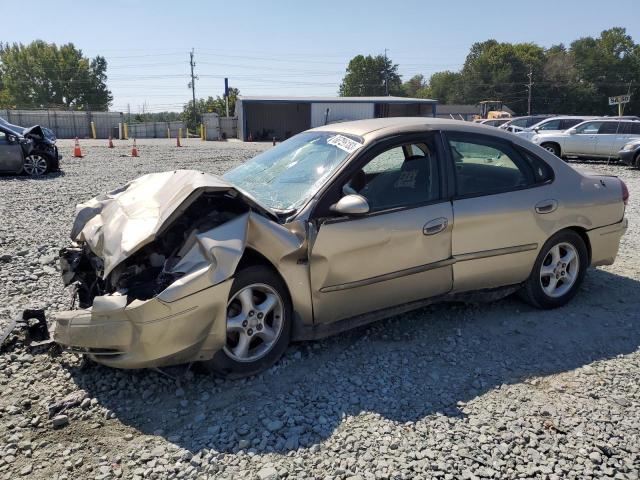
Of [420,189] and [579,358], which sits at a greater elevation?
[420,189]

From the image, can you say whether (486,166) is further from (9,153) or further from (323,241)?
(9,153)

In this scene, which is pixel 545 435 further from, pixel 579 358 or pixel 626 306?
pixel 626 306

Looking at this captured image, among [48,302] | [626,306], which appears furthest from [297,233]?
[626,306]

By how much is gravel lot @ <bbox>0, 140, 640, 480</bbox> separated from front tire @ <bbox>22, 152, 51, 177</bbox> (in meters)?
11.1

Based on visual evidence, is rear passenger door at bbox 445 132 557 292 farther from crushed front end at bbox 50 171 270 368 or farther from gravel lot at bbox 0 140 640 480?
crushed front end at bbox 50 171 270 368

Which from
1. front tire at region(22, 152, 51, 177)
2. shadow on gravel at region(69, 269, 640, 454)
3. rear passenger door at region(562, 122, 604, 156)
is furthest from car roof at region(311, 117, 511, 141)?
rear passenger door at region(562, 122, 604, 156)

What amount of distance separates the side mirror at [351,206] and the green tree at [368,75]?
115558 millimetres

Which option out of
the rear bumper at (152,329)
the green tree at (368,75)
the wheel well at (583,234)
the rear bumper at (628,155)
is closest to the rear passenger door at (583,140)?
the rear bumper at (628,155)

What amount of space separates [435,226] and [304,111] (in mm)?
44904

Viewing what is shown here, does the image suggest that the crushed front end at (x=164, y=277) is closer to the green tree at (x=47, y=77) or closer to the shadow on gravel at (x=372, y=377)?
the shadow on gravel at (x=372, y=377)

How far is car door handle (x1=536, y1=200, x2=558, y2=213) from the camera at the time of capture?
14.3 ft

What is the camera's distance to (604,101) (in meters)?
87.8

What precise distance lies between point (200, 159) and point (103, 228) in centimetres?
1798

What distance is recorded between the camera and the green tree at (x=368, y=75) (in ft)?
378
